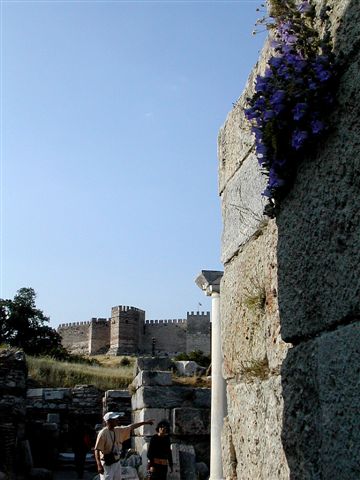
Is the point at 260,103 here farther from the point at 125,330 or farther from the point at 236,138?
the point at 125,330

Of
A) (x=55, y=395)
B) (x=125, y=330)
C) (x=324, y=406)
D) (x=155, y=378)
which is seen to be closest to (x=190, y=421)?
(x=155, y=378)

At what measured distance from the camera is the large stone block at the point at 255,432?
9.90ft

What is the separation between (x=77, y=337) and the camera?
237ft

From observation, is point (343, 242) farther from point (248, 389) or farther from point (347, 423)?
point (248, 389)

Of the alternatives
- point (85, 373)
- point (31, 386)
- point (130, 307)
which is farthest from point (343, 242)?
point (130, 307)

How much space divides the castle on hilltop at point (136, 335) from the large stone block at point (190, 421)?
174 ft

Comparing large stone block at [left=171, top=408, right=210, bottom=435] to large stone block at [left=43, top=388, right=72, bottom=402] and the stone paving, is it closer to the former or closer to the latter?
the stone paving

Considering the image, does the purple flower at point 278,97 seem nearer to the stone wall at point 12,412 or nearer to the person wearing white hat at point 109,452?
the person wearing white hat at point 109,452

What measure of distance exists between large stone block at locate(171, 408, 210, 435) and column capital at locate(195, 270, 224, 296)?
367cm

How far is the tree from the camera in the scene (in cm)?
4300

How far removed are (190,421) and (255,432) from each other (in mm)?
9648

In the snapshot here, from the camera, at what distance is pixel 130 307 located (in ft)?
228

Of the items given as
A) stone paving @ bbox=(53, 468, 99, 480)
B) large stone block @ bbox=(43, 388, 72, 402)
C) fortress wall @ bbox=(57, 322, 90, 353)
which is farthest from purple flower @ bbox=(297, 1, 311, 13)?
fortress wall @ bbox=(57, 322, 90, 353)

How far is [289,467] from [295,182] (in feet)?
4.14
